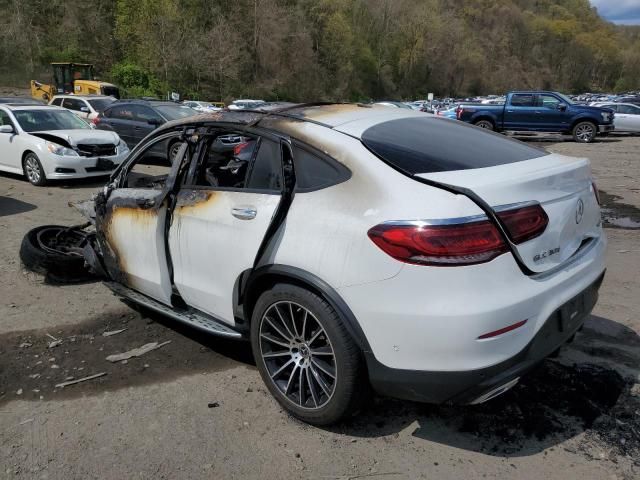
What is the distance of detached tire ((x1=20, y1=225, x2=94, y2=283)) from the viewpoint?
4880 mm

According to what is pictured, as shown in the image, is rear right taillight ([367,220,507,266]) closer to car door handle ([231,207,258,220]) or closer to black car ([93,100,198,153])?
car door handle ([231,207,258,220])

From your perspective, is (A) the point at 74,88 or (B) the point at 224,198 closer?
(B) the point at 224,198

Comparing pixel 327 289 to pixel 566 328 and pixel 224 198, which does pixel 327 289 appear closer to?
pixel 224 198

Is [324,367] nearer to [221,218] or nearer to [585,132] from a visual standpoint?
[221,218]

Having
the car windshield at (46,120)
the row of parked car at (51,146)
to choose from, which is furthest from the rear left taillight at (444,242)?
the car windshield at (46,120)

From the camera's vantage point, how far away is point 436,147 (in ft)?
9.32

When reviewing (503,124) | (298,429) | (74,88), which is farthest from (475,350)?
(74,88)

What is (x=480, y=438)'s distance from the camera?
2730 millimetres

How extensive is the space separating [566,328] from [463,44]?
367 ft

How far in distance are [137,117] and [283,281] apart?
1221 cm

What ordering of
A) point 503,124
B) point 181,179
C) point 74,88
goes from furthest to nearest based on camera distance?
1. point 74,88
2. point 503,124
3. point 181,179

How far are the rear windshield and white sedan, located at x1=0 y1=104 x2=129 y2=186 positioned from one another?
838 centimetres

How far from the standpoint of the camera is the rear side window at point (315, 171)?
2609 mm

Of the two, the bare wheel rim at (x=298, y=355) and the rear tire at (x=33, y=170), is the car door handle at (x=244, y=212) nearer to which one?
the bare wheel rim at (x=298, y=355)
